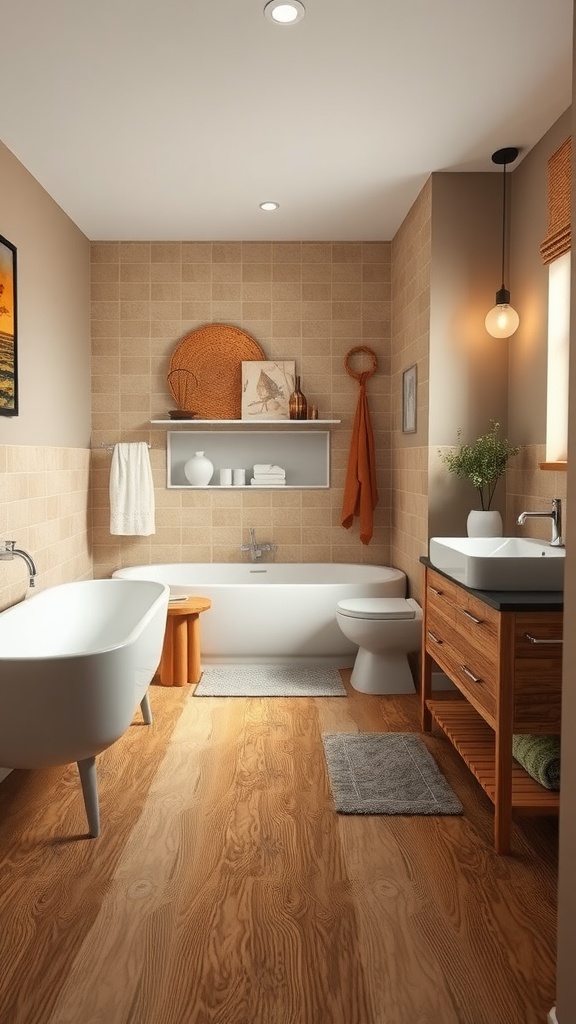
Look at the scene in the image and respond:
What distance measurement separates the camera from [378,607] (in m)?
4.28

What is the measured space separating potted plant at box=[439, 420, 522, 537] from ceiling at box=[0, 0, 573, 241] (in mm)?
1383

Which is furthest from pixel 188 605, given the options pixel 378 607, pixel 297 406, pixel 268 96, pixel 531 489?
pixel 268 96

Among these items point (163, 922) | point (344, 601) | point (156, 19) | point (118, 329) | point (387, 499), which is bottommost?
point (163, 922)

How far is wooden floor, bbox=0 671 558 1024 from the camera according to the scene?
1.84 m

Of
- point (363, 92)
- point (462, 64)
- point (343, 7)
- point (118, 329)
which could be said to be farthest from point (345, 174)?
point (118, 329)

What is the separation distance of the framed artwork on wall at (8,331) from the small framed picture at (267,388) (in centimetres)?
189

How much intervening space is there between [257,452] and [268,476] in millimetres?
238

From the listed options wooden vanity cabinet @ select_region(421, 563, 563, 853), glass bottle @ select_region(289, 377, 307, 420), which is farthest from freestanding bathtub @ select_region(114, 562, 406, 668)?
wooden vanity cabinet @ select_region(421, 563, 563, 853)

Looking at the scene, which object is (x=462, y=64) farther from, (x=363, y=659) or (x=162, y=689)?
(x=162, y=689)

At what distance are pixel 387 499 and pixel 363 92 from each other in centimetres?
278

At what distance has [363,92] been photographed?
3143 mm

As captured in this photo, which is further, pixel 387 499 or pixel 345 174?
pixel 387 499

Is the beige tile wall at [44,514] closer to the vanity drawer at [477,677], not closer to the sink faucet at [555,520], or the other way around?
the vanity drawer at [477,677]

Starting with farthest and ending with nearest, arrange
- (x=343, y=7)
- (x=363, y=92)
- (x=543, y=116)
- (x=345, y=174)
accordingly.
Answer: (x=345, y=174) → (x=543, y=116) → (x=363, y=92) → (x=343, y=7)
